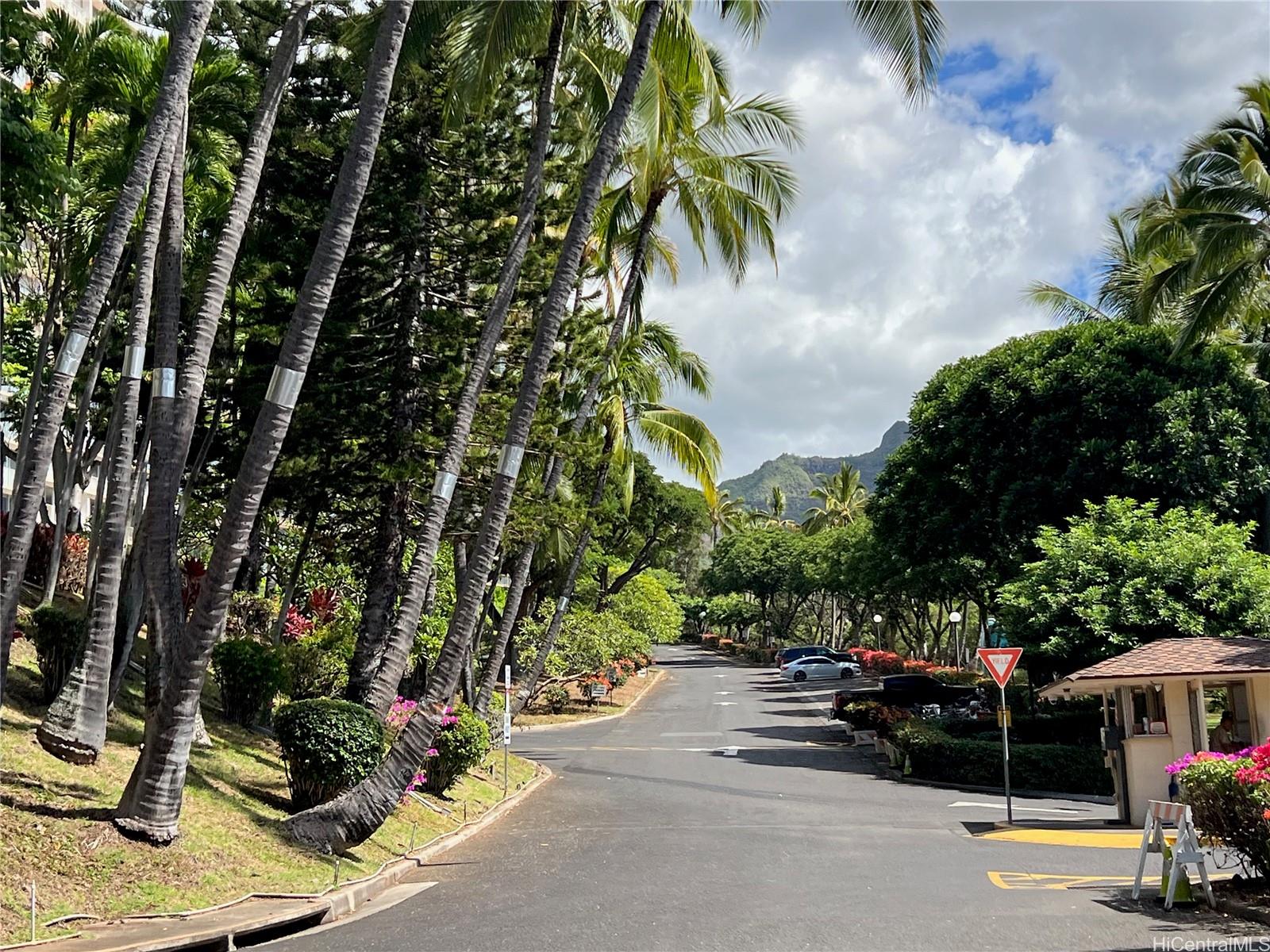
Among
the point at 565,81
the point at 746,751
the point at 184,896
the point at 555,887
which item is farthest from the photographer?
the point at 746,751

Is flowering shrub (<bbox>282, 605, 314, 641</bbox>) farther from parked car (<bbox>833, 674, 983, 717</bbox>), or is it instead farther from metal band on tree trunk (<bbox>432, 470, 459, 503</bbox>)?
parked car (<bbox>833, 674, 983, 717</bbox>)

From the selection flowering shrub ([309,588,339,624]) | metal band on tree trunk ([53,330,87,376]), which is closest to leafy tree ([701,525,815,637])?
flowering shrub ([309,588,339,624])

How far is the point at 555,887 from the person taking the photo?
33.8 feet

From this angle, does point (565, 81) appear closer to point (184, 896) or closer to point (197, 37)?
point (197, 37)

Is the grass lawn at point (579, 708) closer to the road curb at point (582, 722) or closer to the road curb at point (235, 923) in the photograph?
the road curb at point (582, 722)

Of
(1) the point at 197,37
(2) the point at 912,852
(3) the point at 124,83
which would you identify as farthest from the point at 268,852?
(3) the point at 124,83

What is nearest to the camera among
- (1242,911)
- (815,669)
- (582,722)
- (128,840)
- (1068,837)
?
(1242,911)

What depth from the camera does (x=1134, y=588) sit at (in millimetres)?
21109

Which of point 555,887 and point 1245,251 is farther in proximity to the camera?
point 1245,251

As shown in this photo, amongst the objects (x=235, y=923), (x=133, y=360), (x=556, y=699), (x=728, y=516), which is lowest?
(x=235, y=923)

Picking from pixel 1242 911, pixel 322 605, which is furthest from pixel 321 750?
pixel 322 605

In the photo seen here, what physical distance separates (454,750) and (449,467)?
16.6ft

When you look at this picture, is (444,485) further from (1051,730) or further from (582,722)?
(582,722)

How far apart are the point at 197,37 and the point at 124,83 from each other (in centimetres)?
311
